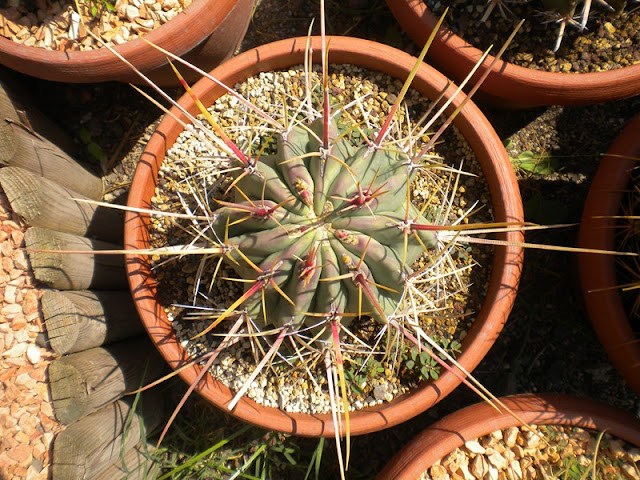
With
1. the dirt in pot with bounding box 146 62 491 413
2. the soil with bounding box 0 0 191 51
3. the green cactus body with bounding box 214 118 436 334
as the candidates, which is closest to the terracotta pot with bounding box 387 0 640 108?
the dirt in pot with bounding box 146 62 491 413

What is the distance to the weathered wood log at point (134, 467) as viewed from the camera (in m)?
1.56

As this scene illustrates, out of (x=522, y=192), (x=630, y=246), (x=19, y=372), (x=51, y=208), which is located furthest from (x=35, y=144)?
(x=630, y=246)

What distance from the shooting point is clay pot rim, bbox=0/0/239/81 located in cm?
140

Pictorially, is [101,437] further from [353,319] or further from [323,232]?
[323,232]

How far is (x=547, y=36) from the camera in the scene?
60.2 inches

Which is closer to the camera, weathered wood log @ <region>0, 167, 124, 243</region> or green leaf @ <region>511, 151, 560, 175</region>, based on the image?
weathered wood log @ <region>0, 167, 124, 243</region>

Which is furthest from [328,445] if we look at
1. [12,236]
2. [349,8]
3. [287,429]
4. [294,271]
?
[349,8]

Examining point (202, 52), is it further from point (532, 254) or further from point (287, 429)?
point (532, 254)

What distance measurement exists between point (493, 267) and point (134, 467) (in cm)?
140

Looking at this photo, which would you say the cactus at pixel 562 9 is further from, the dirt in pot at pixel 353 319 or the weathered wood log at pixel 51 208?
the weathered wood log at pixel 51 208

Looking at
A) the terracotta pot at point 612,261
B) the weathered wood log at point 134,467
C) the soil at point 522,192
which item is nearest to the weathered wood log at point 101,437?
the weathered wood log at point 134,467

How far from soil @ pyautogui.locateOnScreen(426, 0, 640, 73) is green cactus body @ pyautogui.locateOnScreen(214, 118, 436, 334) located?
2.29ft

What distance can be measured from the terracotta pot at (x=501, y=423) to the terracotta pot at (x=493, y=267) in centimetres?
14

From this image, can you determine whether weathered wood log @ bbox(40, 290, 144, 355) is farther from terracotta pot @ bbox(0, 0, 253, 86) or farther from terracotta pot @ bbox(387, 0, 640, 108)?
terracotta pot @ bbox(387, 0, 640, 108)
